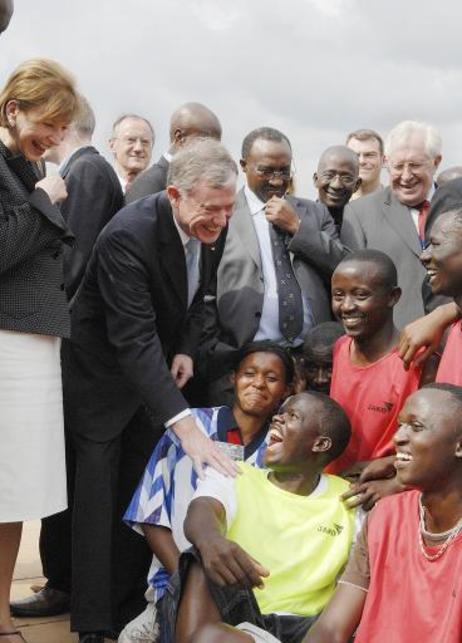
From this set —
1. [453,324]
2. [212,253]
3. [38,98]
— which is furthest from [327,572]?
[38,98]

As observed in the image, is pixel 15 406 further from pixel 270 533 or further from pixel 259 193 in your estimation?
pixel 259 193

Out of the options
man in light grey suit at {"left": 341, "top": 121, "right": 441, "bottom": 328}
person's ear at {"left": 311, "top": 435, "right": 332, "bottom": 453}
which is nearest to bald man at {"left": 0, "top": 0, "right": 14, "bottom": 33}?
person's ear at {"left": 311, "top": 435, "right": 332, "bottom": 453}

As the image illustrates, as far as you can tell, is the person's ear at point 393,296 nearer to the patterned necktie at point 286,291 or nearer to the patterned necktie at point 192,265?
the patterned necktie at point 286,291

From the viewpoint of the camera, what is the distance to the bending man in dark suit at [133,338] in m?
3.59

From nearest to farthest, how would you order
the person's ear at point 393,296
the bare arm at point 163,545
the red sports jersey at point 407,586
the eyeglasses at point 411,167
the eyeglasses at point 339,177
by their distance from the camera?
1. the red sports jersey at point 407,586
2. the bare arm at point 163,545
3. the person's ear at point 393,296
4. the eyeglasses at point 411,167
5. the eyeglasses at point 339,177

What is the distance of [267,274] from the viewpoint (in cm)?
442

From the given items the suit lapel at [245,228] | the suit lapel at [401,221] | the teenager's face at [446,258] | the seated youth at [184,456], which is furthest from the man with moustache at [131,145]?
the teenager's face at [446,258]

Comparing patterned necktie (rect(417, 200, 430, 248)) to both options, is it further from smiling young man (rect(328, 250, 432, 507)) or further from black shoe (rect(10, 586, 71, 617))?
black shoe (rect(10, 586, 71, 617))

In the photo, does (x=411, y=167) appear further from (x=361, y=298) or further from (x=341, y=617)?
(x=341, y=617)

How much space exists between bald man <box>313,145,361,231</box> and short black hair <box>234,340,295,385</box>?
118cm

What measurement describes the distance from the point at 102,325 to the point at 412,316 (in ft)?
4.31

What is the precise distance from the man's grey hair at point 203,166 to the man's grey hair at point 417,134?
53.5 inches

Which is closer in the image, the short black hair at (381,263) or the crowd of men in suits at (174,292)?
the crowd of men in suits at (174,292)

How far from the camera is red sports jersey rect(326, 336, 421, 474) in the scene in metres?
3.62
